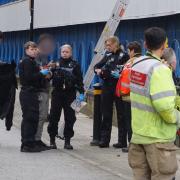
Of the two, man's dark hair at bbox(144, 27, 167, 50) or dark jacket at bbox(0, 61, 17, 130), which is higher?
man's dark hair at bbox(144, 27, 167, 50)

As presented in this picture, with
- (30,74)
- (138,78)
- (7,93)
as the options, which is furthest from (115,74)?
(138,78)

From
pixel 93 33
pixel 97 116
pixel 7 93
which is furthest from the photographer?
pixel 93 33

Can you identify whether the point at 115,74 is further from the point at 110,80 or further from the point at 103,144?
the point at 103,144

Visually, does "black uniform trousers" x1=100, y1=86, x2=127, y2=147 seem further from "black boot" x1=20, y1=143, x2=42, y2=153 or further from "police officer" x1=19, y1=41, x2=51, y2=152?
"black boot" x1=20, y1=143, x2=42, y2=153

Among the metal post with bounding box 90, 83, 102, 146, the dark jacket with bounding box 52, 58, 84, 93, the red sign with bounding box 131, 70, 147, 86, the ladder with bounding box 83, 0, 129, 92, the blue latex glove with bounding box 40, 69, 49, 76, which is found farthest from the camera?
the ladder with bounding box 83, 0, 129, 92

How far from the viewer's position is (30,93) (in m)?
10.9

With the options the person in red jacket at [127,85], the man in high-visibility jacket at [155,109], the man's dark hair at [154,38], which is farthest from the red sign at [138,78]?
the person in red jacket at [127,85]

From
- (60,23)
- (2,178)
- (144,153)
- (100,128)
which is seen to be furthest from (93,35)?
(144,153)

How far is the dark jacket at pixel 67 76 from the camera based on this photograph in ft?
35.8

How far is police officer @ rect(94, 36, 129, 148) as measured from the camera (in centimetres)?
1109

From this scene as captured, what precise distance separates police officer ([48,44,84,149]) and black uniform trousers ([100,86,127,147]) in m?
0.43

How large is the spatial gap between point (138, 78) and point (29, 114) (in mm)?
5447

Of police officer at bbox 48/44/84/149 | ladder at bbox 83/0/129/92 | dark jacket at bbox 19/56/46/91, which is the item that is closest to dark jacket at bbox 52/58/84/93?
police officer at bbox 48/44/84/149

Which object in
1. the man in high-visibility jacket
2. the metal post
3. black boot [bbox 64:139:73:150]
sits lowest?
black boot [bbox 64:139:73:150]
